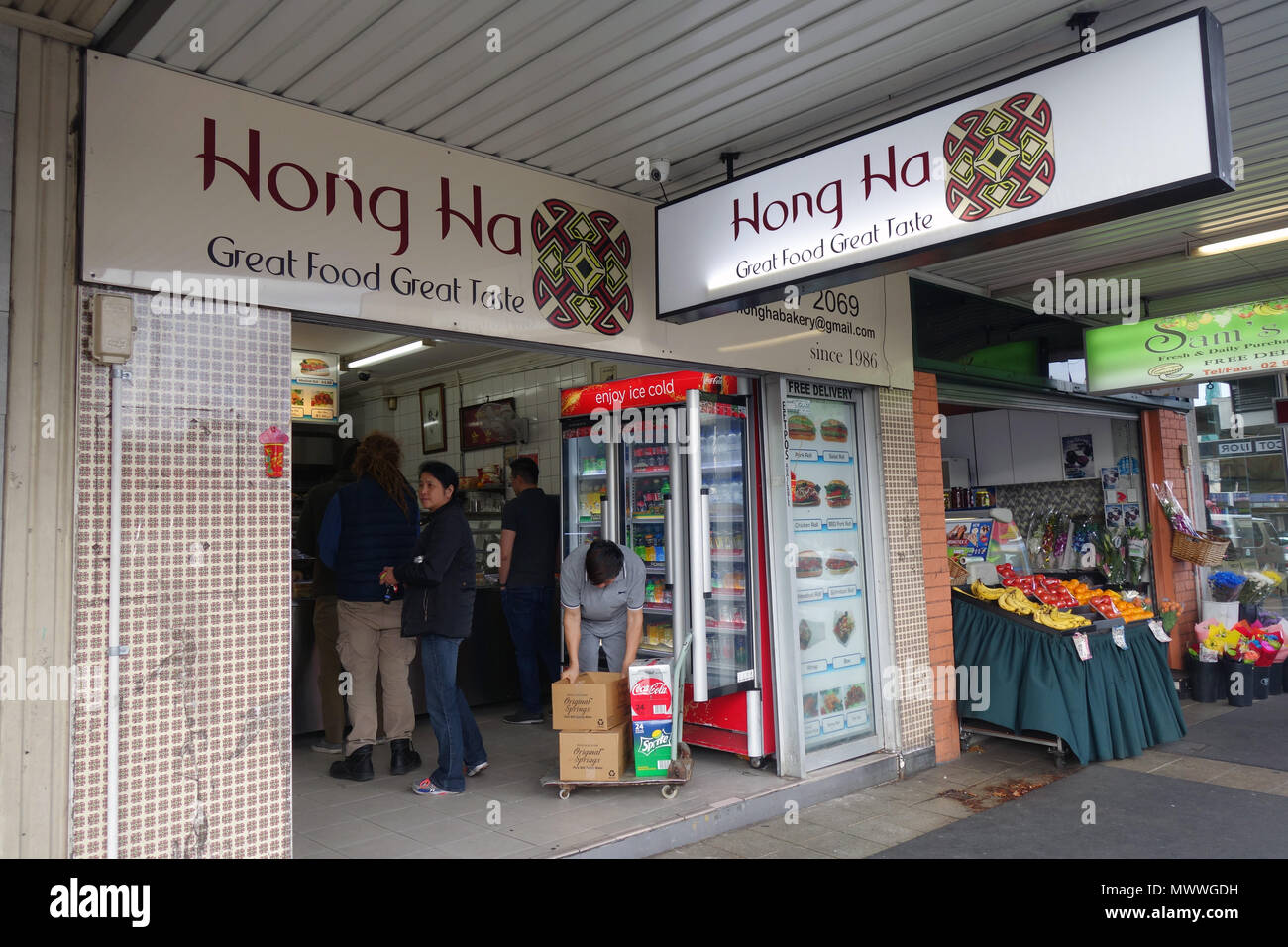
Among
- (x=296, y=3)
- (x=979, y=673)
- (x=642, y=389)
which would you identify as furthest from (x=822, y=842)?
(x=296, y=3)

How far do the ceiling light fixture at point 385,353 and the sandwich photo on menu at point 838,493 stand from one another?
4196mm

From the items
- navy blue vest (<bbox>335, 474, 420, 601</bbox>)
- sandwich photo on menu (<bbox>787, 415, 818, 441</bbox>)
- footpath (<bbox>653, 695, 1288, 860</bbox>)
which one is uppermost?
sandwich photo on menu (<bbox>787, 415, 818, 441</bbox>)

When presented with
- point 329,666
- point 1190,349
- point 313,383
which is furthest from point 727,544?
point 313,383

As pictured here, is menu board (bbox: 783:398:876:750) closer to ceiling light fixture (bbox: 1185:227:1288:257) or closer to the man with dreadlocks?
the man with dreadlocks

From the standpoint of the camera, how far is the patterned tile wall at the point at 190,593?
9.29 feet

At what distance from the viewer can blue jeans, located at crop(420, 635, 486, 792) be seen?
4.68 m

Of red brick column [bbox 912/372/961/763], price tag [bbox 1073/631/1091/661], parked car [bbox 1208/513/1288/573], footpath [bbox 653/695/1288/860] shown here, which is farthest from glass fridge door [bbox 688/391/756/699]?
parked car [bbox 1208/513/1288/573]

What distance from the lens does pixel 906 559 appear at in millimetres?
5785

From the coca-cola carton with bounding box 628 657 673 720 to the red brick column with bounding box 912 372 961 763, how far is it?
2.19 meters

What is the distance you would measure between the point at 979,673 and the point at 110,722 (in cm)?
526

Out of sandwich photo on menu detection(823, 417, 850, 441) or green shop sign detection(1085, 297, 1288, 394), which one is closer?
sandwich photo on menu detection(823, 417, 850, 441)

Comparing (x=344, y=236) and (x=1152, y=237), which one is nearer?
(x=344, y=236)

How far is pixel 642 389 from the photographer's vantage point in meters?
5.70

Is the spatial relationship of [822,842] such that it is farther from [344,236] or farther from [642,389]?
[344,236]
